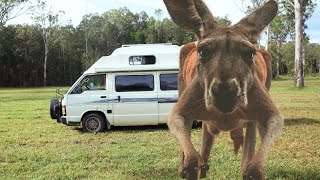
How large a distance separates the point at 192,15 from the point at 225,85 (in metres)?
0.49

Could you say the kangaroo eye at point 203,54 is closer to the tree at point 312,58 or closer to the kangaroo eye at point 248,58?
the kangaroo eye at point 248,58

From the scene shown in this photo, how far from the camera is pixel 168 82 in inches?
470

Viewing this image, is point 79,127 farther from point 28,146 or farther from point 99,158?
point 99,158

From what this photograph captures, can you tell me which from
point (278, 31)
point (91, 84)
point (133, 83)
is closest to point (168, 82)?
point (133, 83)

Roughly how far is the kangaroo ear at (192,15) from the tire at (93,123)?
10228 mm

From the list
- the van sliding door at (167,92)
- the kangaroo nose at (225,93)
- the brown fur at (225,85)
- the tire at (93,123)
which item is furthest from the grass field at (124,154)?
the kangaroo nose at (225,93)

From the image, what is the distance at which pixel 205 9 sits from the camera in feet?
7.14

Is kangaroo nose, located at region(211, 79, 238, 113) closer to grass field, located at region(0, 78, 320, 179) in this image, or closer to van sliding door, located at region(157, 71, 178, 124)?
grass field, located at region(0, 78, 320, 179)

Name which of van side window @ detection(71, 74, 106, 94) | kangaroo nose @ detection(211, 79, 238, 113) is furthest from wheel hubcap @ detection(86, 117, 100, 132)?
kangaroo nose @ detection(211, 79, 238, 113)

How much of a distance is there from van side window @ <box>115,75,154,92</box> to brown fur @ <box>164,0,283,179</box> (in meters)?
9.34

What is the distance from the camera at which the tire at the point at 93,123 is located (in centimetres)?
1225

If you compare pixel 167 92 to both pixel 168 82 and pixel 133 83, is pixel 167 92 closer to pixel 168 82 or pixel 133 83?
pixel 168 82

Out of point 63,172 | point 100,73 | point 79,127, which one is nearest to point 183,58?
point 63,172

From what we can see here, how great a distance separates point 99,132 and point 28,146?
2.52 metres
